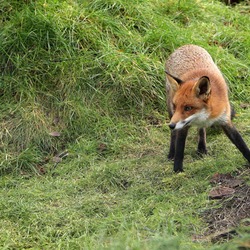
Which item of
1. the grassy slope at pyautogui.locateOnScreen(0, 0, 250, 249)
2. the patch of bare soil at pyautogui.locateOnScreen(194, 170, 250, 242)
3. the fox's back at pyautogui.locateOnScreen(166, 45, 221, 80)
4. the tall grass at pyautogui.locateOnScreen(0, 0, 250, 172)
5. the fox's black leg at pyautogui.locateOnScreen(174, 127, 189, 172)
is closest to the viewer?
the patch of bare soil at pyautogui.locateOnScreen(194, 170, 250, 242)

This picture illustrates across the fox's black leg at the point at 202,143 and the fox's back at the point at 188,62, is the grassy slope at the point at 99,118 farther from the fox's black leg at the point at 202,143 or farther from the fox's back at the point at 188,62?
the fox's back at the point at 188,62

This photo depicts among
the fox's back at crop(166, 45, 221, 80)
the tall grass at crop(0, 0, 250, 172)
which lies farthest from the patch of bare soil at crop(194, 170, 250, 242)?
the tall grass at crop(0, 0, 250, 172)

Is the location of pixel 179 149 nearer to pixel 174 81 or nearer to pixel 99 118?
pixel 174 81

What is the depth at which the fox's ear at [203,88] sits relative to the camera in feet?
19.3

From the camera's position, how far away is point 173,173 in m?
6.46

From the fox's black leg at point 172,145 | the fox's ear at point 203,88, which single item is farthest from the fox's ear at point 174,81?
the fox's black leg at point 172,145

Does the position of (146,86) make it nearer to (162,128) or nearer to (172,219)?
(162,128)

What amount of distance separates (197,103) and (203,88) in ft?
0.50

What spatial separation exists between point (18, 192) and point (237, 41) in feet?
14.4

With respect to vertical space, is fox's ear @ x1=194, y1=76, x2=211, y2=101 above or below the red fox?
above

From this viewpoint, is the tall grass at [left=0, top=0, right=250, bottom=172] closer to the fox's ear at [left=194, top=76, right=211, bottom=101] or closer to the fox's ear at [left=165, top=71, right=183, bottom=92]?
the fox's ear at [left=165, top=71, right=183, bottom=92]

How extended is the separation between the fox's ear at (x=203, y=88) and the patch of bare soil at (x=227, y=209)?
788mm

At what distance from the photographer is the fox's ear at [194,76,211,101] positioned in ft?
19.3

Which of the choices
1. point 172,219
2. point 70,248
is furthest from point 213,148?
point 70,248
